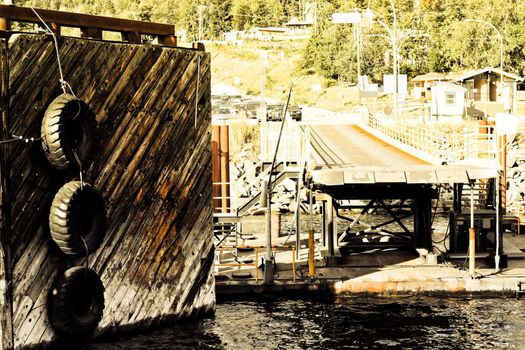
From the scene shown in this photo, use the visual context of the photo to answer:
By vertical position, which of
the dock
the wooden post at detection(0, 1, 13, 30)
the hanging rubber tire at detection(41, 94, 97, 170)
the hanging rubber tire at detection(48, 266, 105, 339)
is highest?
the wooden post at detection(0, 1, 13, 30)

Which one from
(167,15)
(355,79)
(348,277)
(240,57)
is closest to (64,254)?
(348,277)

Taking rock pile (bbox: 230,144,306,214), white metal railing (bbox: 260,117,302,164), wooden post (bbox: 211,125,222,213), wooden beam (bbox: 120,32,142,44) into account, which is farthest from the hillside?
wooden beam (bbox: 120,32,142,44)

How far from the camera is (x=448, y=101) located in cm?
7925

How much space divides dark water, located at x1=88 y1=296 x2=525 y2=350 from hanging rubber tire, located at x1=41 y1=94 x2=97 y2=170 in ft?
13.5

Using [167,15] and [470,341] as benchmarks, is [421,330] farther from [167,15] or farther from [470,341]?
[167,15]

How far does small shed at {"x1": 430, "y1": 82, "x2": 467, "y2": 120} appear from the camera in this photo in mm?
78438

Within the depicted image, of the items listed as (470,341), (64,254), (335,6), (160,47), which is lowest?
(470,341)

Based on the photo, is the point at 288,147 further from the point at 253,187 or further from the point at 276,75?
the point at 276,75

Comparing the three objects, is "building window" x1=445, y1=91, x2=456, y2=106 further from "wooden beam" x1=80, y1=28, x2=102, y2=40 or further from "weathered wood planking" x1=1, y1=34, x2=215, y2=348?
"wooden beam" x1=80, y1=28, x2=102, y2=40

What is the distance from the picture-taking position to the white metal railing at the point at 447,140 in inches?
1478

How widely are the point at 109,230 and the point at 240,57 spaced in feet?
415

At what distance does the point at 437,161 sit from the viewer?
33.1m

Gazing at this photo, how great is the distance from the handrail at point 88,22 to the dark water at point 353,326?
694 cm

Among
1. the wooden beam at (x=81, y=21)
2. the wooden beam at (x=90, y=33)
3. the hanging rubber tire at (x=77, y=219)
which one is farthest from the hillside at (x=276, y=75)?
the hanging rubber tire at (x=77, y=219)
